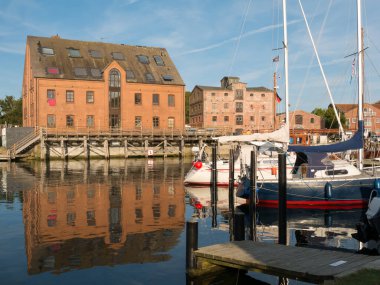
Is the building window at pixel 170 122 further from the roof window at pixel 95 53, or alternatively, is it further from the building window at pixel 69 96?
the building window at pixel 69 96

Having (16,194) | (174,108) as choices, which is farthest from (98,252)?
(174,108)

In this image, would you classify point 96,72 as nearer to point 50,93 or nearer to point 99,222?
point 50,93

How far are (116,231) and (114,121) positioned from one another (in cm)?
4636

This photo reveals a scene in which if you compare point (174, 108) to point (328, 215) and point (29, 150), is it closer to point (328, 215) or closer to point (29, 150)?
point (29, 150)

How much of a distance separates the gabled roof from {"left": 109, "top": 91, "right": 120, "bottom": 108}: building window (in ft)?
8.66

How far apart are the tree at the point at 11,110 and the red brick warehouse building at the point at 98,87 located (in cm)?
3903

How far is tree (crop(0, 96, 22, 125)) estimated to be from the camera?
337 ft

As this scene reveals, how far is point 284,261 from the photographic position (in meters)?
9.68

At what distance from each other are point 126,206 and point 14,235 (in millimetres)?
6589

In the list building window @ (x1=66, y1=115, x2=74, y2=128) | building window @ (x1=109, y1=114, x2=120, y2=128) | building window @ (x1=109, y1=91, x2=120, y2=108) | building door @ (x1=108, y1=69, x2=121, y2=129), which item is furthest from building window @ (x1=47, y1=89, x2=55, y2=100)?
building window @ (x1=109, y1=114, x2=120, y2=128)

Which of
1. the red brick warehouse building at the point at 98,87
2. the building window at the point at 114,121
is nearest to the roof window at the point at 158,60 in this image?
the red brick warehouse building at the point at 98,87

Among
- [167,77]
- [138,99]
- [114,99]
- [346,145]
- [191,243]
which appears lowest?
[191,243]

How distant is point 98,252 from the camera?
43.7ft

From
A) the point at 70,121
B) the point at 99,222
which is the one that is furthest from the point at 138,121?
the point at 99,222
